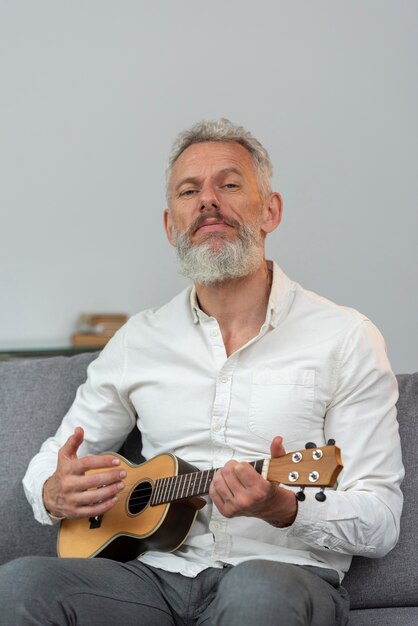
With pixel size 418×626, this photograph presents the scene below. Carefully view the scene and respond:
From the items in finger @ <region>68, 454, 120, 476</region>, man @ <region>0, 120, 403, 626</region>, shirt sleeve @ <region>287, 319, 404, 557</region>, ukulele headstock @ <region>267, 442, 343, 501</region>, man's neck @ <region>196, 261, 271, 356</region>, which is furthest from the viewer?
man's neck @ <region>196, 261, 271, 356</region>

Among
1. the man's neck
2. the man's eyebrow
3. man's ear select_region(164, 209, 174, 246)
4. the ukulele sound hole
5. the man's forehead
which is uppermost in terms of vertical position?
the man's forehead

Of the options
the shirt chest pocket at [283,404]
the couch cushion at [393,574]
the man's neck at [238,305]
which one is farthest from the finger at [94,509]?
the couch cushion at [393,574]

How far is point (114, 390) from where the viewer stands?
2.18 metres

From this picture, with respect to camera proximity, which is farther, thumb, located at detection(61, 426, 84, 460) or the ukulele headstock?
thumb, located at detection(61, 426, 84, 460)

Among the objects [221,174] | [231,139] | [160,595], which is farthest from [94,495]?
[231,139]

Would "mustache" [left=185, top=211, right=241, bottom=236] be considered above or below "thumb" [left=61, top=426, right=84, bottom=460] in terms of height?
above

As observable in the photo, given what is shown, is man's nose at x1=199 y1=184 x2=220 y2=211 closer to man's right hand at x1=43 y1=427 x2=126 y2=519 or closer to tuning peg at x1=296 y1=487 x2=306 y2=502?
man's right hand at x1=43 y1=427 x2=126 y2=519

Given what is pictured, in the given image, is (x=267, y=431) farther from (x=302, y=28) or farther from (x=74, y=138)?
(x=302, y=28)

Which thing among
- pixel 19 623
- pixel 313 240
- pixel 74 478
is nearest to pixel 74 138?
pixel 313 240

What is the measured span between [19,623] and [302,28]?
3.04 m

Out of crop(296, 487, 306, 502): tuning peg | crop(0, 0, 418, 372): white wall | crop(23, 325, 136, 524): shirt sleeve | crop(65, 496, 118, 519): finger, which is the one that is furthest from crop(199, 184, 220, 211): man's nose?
crop(0, 0, 418, 372): white wall

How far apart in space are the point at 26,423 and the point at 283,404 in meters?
0.71

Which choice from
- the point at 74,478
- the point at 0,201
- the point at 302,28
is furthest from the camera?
the point at 302,28

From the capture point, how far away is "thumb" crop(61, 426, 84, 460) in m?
1.93
